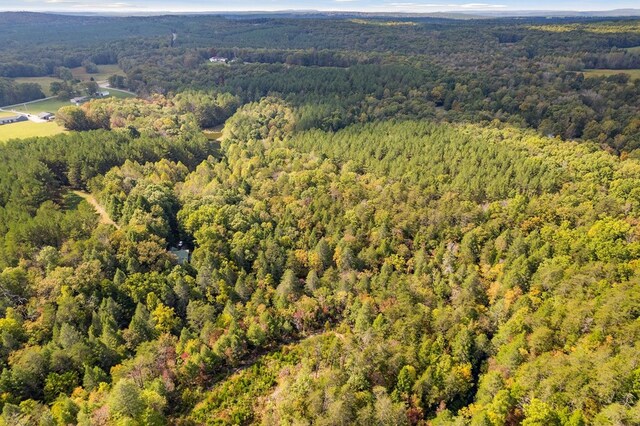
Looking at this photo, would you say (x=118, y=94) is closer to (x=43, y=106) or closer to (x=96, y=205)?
(x=43, y=106)

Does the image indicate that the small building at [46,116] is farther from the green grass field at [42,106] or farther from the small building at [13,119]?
the green grass field at [42,106]

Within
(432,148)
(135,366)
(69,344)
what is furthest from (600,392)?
(432,148)

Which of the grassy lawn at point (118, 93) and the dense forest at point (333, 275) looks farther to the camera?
the grassy lawn at point (118, 93)

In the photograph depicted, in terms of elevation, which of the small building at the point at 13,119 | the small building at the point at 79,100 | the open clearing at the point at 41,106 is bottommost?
the small building at the point at 13,119

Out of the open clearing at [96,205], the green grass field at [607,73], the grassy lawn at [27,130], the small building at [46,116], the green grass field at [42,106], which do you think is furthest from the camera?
the green grass field at [607,73]

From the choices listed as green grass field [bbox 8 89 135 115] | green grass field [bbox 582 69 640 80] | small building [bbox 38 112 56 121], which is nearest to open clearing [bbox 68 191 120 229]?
small building [bbox 38 112 56 121]

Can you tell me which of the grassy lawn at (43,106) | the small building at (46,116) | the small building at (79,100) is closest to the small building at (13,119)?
the small building at (46,116)

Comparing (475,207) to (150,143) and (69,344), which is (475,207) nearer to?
(69,344)
